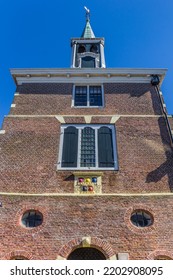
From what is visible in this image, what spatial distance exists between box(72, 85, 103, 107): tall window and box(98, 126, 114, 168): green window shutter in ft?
6.68

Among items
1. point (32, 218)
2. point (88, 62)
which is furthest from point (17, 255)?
point (88, 62)

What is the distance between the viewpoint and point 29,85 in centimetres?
1492

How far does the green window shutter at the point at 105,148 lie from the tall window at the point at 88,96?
2036mm

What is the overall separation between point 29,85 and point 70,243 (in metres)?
8.98

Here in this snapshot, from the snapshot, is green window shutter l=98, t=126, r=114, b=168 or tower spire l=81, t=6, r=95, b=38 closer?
green window shutter l=98, t=126, r=114, b=168

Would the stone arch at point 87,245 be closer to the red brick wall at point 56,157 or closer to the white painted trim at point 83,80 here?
the red brick wall at point 56,157

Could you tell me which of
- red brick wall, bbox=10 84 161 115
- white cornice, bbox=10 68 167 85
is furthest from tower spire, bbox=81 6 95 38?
red brick wall, bbox=10 84 161 115

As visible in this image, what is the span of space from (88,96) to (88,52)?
23.4ft

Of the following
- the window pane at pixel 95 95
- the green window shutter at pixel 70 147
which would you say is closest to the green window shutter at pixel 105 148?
the green window shutter at pixel 70 147

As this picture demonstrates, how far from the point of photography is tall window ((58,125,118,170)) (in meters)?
11.2

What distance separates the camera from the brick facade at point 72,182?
8961mm

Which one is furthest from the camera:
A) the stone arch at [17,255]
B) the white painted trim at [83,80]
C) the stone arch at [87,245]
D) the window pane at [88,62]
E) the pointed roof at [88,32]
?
the pointed roof at [88,32]

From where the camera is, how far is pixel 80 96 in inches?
576

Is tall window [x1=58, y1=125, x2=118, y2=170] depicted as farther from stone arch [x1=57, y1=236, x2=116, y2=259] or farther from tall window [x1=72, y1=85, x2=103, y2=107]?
stone arch [x1=57, y1=236, x2=116, y2=259]
